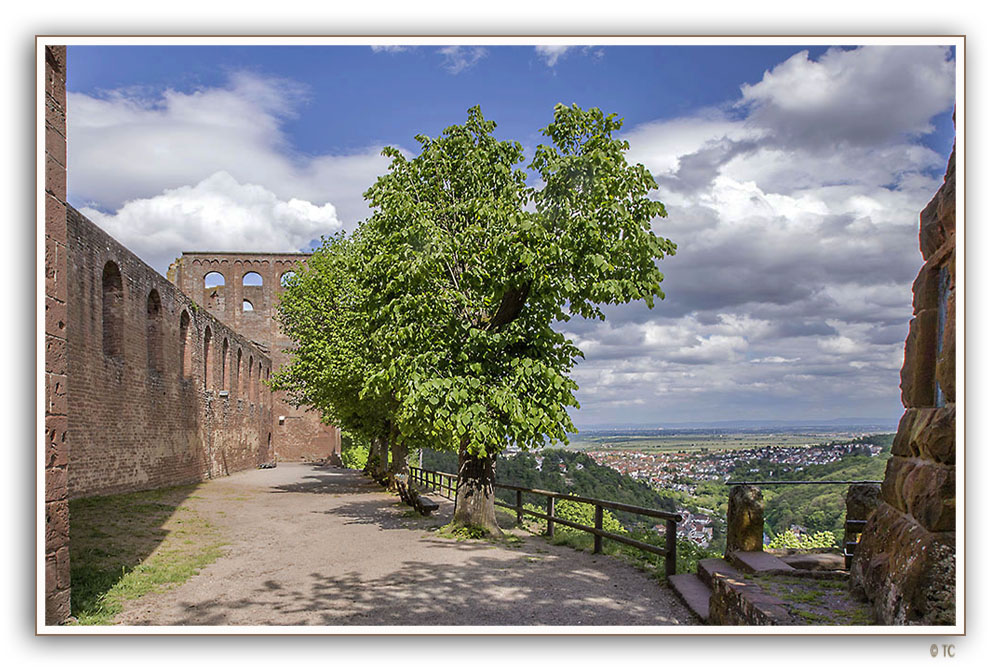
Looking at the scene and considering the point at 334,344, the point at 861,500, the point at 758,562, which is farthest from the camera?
the point at 334,344

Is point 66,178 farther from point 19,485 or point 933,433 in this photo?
point 933,433

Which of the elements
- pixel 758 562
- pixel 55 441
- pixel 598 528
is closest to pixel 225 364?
pixel 598 528

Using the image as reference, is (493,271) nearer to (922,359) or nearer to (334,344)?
(922,359)

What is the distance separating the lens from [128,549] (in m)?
9.35

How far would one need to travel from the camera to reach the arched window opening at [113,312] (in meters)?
16.2

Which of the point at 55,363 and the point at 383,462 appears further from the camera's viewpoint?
the point at 383,462

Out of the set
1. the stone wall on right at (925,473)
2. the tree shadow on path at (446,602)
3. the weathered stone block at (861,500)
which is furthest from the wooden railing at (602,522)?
the stone wall on right at (925,473)

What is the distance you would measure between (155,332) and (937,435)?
744 inches

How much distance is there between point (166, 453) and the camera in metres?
19.5

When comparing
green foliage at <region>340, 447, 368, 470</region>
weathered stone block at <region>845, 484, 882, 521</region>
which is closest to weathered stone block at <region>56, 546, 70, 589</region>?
weathered stone block at <region>845, 484, 882, 521</region>

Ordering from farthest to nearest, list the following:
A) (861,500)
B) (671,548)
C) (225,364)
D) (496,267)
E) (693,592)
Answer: (225,364) < (496,267) < (671,548) < (861,500) < (693,592)

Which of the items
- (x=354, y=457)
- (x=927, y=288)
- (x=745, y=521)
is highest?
(x=927, y=288)

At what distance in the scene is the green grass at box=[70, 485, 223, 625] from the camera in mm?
6655
